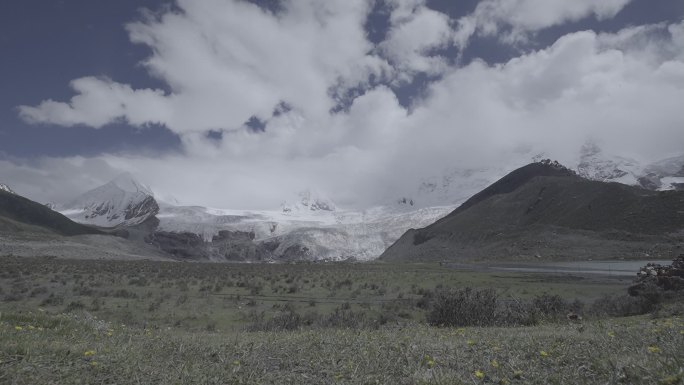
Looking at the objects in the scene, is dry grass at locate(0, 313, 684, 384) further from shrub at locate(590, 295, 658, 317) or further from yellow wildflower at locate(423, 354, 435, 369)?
shrub at locate(590, 295, 658, 317)

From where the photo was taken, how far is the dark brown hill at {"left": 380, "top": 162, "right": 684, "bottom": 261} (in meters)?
96.4

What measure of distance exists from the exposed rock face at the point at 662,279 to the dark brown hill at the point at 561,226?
68857 mm

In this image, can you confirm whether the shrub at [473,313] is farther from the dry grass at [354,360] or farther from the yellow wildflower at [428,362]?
the yellow wildflower at [428,362]

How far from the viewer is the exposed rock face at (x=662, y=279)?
19.8 m

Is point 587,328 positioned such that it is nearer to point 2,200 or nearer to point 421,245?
point 421,245

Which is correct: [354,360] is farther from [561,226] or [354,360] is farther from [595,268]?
[561,226]

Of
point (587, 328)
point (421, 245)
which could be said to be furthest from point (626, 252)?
point (587, 328)

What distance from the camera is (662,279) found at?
21625mm

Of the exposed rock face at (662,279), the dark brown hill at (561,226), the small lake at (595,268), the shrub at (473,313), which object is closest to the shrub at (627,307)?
the exposed rock face at (662,279)

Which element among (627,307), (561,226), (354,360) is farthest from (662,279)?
(561,226)

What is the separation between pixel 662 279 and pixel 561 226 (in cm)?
10270

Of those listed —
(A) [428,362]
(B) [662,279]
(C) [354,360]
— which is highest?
(B) [662,279]

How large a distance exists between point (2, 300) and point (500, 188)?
179 meters

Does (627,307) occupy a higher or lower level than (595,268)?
lower
